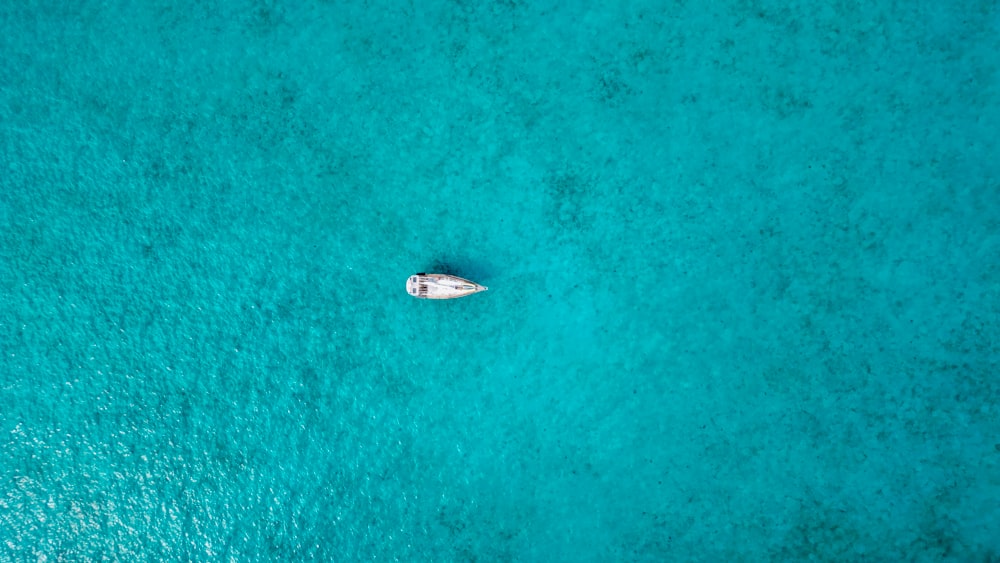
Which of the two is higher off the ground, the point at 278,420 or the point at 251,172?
the point at 251,172

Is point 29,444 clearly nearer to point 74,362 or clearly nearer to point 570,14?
point 74,362

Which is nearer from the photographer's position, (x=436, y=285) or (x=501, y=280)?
(x=436, y=285)

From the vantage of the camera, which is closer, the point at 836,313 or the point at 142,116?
the point at 836,313

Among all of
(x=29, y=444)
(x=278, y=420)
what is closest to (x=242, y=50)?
(x=278, y=420)
